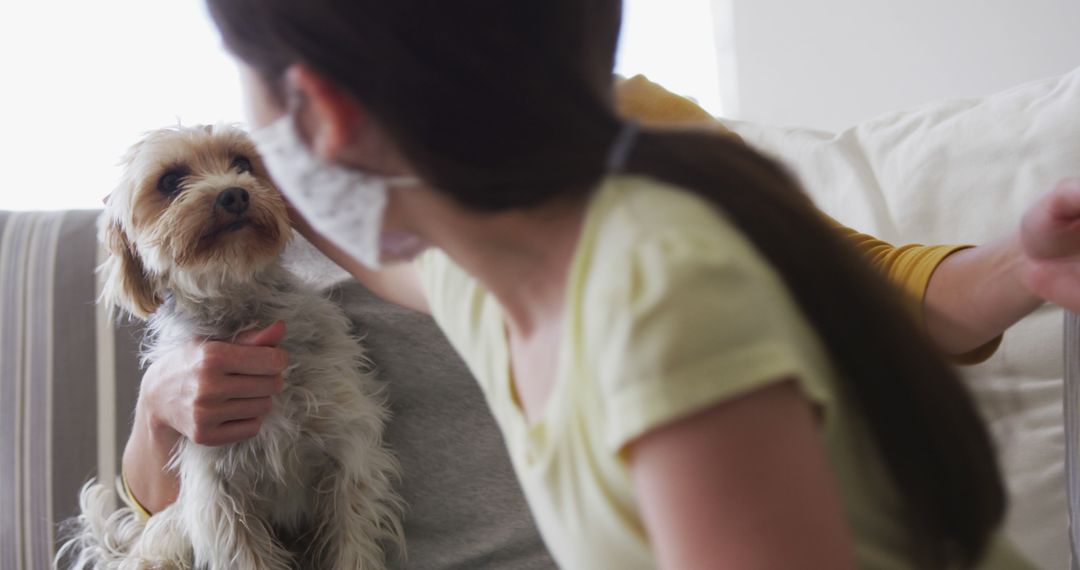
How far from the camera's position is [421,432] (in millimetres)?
1389

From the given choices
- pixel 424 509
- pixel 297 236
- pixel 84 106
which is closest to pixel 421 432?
pixel 424 509

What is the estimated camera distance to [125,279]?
4.68ft

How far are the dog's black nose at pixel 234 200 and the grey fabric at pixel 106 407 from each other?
0.75 ft

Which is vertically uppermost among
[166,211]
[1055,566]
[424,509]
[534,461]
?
[534,461]

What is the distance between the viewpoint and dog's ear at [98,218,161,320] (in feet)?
4.65

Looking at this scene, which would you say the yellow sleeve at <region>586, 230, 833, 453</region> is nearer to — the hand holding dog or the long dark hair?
the long dark hair

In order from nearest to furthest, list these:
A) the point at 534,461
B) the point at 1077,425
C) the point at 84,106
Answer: the point at 534,461, the point at 1077,425, the point at 84,106

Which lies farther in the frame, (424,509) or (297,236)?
(297,236)

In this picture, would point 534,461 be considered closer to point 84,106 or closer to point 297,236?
point 297,236

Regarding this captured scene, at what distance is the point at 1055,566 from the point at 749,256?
0.90 meters

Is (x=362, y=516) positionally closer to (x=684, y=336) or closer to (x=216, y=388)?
(x=216, y=388)

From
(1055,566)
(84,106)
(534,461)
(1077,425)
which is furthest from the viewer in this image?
(84,106)

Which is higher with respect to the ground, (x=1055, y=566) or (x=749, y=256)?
(x=749, y=256)

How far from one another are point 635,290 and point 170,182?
1.12 m
